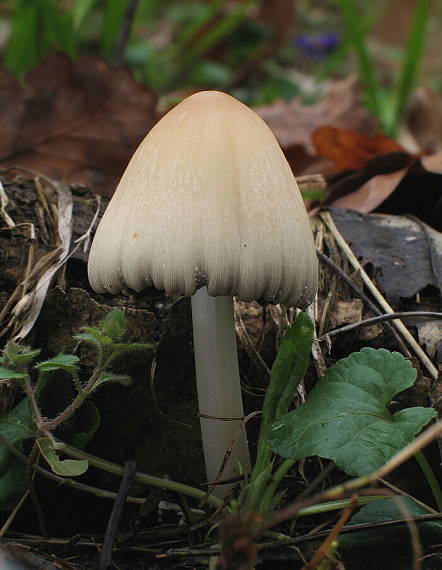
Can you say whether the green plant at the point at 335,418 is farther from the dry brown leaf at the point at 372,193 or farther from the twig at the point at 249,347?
the dry brown leaf at the point at 372,193

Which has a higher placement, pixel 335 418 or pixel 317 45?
pixel 317 45

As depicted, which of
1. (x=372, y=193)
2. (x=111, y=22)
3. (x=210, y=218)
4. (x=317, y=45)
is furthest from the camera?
(x=317, y=45)

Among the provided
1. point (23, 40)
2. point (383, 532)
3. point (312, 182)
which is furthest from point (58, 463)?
point (23, 40)

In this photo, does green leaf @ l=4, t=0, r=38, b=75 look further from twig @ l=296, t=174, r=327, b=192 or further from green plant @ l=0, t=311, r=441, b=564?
green plant @ l=0, t=311, r=441, b=564

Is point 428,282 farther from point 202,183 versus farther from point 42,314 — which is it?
point 42,314

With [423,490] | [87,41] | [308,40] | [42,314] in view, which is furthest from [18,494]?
[308,40]

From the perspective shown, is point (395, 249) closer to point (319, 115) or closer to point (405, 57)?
point (319, 115)
